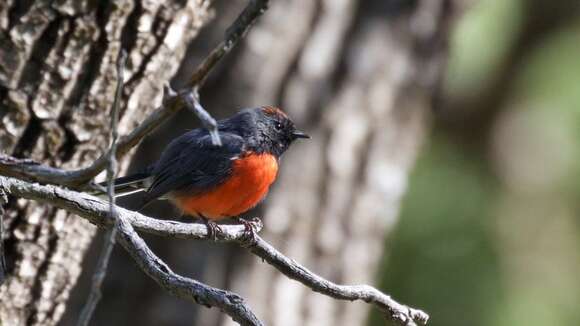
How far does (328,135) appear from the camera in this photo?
678 centimetres

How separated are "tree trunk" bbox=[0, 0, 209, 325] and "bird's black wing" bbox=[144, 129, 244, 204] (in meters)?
0.98

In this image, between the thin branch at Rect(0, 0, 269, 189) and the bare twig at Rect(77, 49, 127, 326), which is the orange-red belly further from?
the bare twig at Rect(77, 49, 127, 326)

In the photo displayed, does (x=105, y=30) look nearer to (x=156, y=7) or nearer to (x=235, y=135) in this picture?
(x=156, y=7)

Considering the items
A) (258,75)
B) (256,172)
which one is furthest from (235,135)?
(258,75)

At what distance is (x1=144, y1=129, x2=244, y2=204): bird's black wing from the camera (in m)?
5.14

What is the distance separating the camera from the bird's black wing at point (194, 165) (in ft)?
16.9

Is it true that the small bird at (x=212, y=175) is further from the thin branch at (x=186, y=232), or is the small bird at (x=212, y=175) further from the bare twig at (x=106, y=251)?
the bare twig at (x=106, y=251)

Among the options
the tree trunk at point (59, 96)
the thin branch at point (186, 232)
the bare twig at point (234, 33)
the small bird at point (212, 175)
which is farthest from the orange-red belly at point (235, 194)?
the bare twig at point (234, 33)

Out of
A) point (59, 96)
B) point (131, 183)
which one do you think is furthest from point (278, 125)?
point (59, 96)

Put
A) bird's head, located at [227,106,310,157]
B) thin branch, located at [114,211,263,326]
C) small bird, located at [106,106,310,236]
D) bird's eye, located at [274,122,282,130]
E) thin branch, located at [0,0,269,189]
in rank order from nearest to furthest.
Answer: thin branch, located at [0,0,269,189]
thin branch, located at [114,211,263,326]
small bird, located at [106,106,310,236]
bird's head, located at [227,106,310,157]
bird's eye, located at [274,122,282,130]

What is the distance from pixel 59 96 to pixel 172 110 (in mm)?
1758

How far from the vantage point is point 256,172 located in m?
5.16

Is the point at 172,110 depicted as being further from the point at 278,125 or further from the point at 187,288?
the point at 278,125

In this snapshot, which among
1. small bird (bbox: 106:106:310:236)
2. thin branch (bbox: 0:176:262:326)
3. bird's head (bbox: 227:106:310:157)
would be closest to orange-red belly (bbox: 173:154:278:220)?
small bird (bbox: 106:106:310:236)
